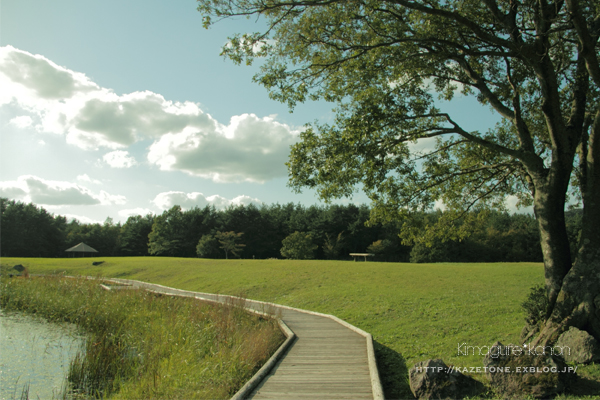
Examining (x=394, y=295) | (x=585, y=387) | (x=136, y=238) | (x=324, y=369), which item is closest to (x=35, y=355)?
(x=324, y=369)

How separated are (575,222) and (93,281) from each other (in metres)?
64.0

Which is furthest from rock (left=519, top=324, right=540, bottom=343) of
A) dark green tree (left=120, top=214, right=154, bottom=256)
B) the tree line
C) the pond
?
dark green tree (left=120, top=214, right=154, bottom=256)

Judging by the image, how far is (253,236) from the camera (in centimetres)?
6688

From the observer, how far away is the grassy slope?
374 inches

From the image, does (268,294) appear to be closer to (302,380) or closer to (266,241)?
(302,380)

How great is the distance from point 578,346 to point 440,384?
10.7 feet

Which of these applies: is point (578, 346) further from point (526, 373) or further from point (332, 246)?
point (332, 246)

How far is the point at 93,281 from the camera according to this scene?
49.5 ft

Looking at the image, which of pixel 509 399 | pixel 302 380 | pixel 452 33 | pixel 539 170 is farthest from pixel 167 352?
pixel 452 33

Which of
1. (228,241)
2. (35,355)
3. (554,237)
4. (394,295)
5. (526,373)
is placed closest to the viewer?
(526,373)

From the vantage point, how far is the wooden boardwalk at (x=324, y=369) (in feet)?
19.0

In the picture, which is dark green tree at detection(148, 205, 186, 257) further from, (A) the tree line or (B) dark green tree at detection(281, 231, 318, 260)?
(B) dark green tree at detection(281, 231, 318, 260)

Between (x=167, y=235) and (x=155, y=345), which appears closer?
(x=155, y=345)

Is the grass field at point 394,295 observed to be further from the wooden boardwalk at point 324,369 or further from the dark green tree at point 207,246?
the dark green tree at point 207,246
